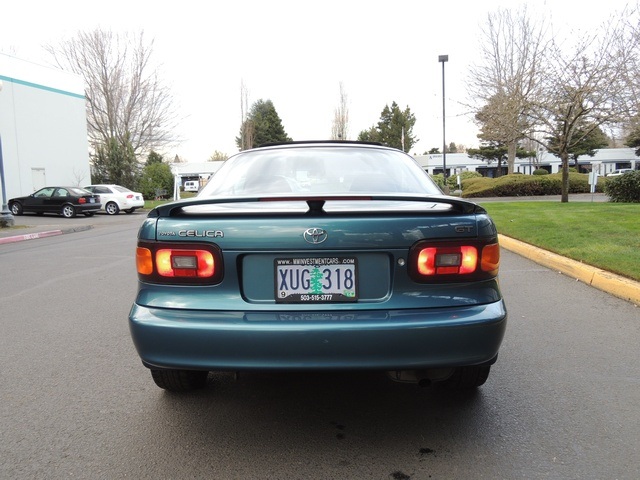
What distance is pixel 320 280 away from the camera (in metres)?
2.32

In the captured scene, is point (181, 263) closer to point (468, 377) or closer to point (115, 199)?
point (468, 377)

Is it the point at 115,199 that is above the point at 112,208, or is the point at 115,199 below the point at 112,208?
above

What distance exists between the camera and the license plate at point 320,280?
2.32 meters

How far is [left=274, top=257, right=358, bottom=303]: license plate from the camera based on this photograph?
2.32 meters

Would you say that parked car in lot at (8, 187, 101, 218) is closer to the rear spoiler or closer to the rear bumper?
the rear spoiler

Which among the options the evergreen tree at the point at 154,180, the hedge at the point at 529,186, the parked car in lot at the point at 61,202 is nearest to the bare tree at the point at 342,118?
the evergreen tree at the point at 154,180

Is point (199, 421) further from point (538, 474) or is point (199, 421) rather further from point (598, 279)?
point (598, 279)

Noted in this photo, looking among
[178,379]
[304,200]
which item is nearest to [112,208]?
[178,379]

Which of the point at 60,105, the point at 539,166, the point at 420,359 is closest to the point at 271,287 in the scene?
the point at 420,359

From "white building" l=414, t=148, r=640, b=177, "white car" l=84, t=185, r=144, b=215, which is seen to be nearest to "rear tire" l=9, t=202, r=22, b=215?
"white car" l=84, t=185, r=144, b=215

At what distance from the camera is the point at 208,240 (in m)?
2.34

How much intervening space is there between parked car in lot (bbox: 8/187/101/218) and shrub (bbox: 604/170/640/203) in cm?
→ 2038

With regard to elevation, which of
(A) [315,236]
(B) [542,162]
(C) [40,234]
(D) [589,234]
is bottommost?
(C) [40,234]

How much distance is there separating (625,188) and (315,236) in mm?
17468
